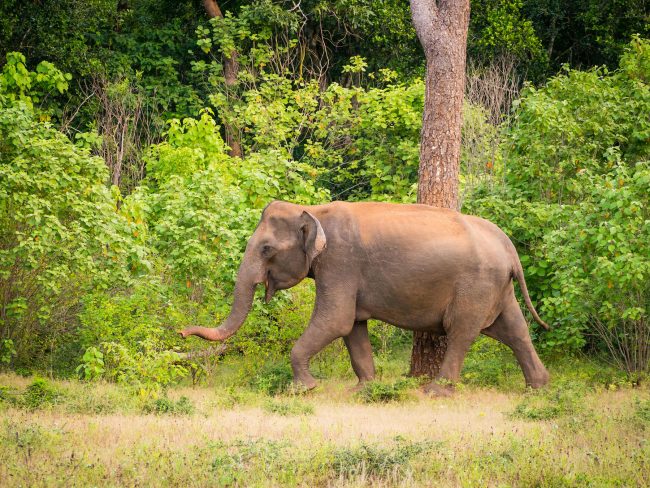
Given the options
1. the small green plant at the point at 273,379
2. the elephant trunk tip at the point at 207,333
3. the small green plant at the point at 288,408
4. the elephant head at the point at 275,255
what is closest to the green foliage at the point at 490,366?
the small green plant at the point at 273,379

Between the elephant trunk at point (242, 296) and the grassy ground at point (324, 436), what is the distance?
2.34 ft

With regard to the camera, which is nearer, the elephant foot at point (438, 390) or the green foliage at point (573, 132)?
the elephant foot at point (438, 390)

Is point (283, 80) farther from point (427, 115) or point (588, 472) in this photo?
point (588, 472)

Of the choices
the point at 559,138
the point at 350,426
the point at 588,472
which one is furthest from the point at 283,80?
the point at 588,472

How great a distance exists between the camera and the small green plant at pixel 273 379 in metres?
13.5

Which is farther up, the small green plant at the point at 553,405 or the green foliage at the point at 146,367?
the small green plant at the point at 553,405

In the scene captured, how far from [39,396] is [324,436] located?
133 inches

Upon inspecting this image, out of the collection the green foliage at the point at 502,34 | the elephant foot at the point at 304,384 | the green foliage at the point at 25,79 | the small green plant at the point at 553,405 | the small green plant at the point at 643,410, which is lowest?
the elephant foot at the point at 304,384

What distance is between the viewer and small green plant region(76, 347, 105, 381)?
13227 millimetres

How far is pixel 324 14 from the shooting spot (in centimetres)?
2777

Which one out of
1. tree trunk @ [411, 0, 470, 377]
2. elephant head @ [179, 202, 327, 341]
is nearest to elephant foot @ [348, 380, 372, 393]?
tree trunk @ [411, 0, 470, 377]

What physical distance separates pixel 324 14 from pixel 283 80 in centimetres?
372

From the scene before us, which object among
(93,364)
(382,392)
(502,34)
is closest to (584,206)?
(382,392)

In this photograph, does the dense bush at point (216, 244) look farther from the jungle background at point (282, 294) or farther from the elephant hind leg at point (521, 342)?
the elephant hind leg at point (521, 342)
